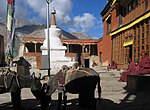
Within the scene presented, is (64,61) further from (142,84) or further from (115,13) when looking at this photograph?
(142,84)

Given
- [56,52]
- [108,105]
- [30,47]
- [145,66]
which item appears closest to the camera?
[108,105]

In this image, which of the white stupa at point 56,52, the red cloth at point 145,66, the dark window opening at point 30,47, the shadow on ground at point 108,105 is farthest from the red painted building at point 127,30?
the dark window opening at point 30,47

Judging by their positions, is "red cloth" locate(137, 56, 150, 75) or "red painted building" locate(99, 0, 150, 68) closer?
"red cloth" locate(137, 56, 150, 75)

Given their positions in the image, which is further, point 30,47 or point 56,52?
point 30,47

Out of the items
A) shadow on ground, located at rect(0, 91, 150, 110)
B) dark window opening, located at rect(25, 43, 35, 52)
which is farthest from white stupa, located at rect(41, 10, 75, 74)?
dark window opening, located at rect(25, 43, 35, 52)

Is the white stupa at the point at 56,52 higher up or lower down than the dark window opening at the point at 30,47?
lower down

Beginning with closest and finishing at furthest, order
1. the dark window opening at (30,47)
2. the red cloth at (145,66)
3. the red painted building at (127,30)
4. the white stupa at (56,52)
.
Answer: the red cloth at (145,66) → the red painted building at (127,30) → the white stupa at (56,52) → the dark window opening at (30,47)

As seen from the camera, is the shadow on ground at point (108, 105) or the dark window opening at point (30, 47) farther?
the dark window opening at point (30, 47)

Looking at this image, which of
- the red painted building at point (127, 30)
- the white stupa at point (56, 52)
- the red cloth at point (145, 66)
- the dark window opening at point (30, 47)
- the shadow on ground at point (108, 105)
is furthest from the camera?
the dark window opening at point (30, 47)

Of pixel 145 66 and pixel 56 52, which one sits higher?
pixel 56 52

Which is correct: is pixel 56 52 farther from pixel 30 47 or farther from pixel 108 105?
pixel 30 47

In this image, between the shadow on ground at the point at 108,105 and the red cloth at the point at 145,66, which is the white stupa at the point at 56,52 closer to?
the red cloth at the point at 145,66

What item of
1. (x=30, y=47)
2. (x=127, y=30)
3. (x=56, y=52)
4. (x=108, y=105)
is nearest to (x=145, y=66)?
(x=108, y=105)

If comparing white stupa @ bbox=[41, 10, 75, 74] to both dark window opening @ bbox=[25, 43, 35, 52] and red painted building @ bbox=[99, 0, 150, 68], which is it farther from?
dark window opening @ bbox=[25, 43, 35, 52]
